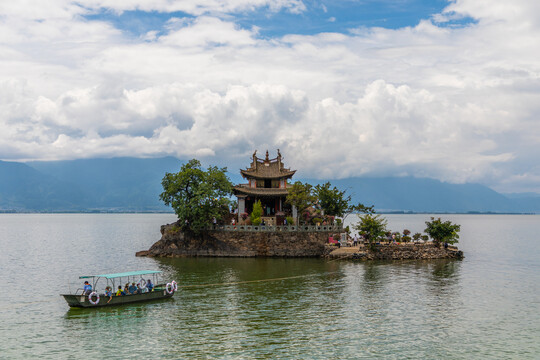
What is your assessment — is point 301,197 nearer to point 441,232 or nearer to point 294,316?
point 441,232

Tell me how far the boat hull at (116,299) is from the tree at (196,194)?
3046 centimetres

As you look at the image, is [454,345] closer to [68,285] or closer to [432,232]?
[68,285]

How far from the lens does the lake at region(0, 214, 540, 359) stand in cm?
3105

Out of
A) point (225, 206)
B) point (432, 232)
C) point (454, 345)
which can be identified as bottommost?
point (454, 345)

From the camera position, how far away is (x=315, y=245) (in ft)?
254

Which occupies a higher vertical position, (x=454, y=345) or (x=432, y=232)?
(x=432, y=232)

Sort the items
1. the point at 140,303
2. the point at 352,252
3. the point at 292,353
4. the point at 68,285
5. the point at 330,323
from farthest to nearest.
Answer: the point at 352,252 < the point at 68,285 < the point at 140,303 < the point at 330,323 < the point at 292,353

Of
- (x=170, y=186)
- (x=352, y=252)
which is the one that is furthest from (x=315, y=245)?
(x=170, y=186)

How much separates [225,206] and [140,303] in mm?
38267

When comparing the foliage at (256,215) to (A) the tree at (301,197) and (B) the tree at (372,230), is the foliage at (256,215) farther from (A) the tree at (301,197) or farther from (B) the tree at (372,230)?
(B) the tree at (372,230)

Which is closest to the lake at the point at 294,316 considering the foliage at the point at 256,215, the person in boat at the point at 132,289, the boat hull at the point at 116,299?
the boat hull at the point at 116,299

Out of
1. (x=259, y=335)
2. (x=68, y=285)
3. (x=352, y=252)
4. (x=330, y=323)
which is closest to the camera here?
(x=259, y=335)

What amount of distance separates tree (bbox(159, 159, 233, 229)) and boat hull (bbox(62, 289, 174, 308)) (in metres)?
30.5

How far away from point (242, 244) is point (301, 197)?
1271cm
